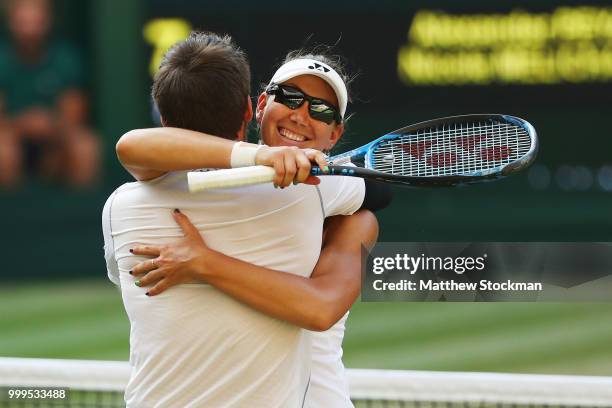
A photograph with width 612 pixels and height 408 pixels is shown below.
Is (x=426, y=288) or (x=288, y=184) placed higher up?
(x=288, y=184)

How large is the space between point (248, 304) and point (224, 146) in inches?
11.0

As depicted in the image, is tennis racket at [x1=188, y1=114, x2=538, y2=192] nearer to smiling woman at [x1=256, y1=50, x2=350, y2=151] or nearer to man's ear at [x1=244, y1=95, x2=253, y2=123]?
smiling woman at [x1=256, y1=50, x2=350, y2=151]

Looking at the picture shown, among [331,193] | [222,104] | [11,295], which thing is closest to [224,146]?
[222,104]

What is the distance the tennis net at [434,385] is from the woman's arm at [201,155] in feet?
6.33

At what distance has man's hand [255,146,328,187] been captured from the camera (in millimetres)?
2076

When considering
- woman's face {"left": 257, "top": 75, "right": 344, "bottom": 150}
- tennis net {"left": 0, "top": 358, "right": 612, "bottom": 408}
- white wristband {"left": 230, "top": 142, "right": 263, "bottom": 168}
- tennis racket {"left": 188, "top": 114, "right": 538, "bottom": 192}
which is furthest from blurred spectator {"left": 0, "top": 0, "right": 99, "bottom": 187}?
white wristband {"left": 230, "top": 142, "right": 263, "bottom": 168}

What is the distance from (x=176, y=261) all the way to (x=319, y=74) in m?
0.57

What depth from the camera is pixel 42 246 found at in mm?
9484

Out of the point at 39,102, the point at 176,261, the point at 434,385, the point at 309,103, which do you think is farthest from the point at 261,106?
the point at 39,102

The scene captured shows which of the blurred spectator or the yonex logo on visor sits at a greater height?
the yonex logo on visor

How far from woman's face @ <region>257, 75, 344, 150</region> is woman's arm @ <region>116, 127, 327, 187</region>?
0.35m

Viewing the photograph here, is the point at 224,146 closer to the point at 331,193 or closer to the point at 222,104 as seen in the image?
the point at 222,104

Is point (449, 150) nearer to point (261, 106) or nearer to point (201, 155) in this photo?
point (261, 106)

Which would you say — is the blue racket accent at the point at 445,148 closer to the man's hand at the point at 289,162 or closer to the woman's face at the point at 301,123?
the woman's face at the point at 301,123
